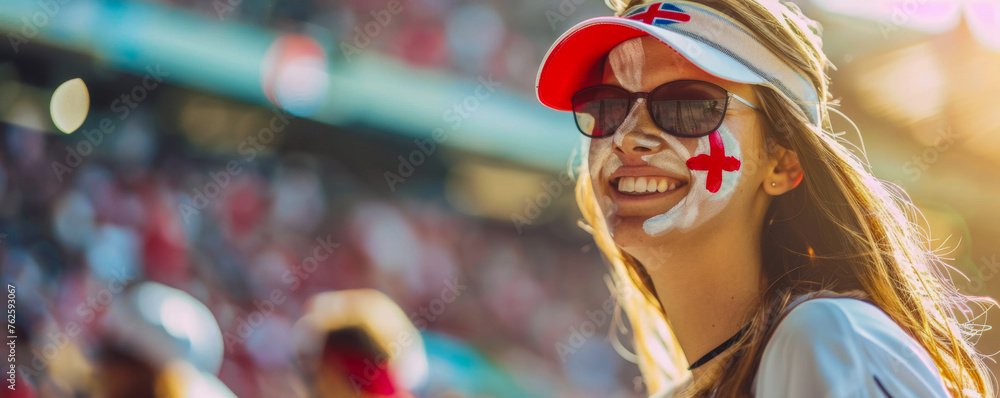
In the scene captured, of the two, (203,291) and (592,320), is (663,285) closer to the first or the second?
(203,291)

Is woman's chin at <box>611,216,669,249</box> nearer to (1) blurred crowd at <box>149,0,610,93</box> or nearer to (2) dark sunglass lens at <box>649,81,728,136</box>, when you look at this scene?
(2) dark sunglass lens at <box>649,81,728,136</box>

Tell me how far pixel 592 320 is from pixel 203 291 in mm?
3023

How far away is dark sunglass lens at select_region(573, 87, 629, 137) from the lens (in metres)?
1.41

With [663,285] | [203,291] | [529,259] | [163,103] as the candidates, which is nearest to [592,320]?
[529,259]

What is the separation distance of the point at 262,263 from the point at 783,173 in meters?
4.04

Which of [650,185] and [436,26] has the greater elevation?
[650,185]

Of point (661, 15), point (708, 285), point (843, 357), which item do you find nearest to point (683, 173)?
point (708, 285)

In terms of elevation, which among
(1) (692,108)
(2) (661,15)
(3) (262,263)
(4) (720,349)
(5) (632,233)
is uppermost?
(2) (661,15)

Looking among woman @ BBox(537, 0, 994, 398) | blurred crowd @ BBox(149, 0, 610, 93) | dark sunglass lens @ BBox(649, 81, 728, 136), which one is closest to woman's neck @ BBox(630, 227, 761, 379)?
woman @ BBox(537, 0, 994, 398)

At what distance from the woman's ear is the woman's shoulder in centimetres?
37

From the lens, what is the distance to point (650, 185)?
4.44 feet

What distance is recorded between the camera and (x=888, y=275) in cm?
121

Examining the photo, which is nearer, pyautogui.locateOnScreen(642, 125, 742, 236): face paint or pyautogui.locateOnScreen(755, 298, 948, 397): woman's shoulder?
pyautogui.locateOnScreen(755, 298, 948, 397): woman's shoulder

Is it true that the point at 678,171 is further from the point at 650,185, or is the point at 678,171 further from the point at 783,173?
the point at 783,173
